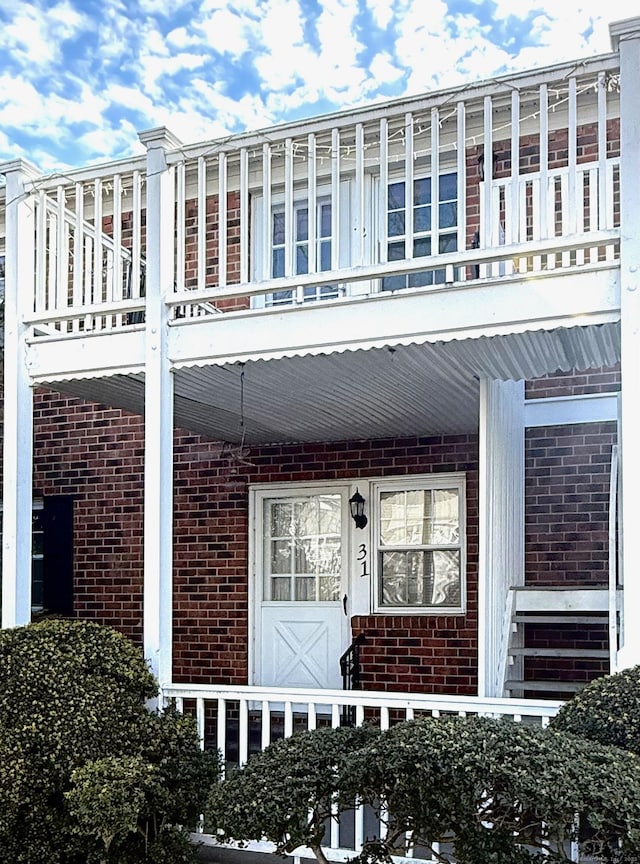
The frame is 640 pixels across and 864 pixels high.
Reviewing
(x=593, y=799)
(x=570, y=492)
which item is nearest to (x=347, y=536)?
(x=570, y=492)

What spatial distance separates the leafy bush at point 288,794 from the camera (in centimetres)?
367

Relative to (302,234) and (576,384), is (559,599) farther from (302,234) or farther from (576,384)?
(302,234)

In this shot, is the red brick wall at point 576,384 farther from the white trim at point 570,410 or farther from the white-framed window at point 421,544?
the white-framed window at point 421,544

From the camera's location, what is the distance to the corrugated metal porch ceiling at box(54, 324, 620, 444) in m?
5.28

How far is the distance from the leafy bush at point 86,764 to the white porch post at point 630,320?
7.85ft

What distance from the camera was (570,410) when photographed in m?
7.36

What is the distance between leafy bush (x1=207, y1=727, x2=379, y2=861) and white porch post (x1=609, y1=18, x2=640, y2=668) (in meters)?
1.48

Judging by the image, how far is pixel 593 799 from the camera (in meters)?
3.27

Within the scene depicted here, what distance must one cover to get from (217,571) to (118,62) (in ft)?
15.4

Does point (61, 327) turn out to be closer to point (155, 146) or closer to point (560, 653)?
point (155, 146)

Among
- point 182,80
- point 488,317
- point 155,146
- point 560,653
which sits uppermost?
point 182,80

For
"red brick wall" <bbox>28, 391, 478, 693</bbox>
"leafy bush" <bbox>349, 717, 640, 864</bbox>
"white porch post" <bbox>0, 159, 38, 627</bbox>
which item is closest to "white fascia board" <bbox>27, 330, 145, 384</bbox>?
"white porch post" <bbox>0, 159, 38, 627</bbox>

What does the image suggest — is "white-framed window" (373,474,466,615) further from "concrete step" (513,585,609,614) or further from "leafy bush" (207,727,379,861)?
→ "leafy bush" (207,727,379,861)

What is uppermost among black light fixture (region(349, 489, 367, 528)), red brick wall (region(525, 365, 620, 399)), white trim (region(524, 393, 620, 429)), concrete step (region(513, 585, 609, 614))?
red brick wall (region(525, 365, 620, 399))
